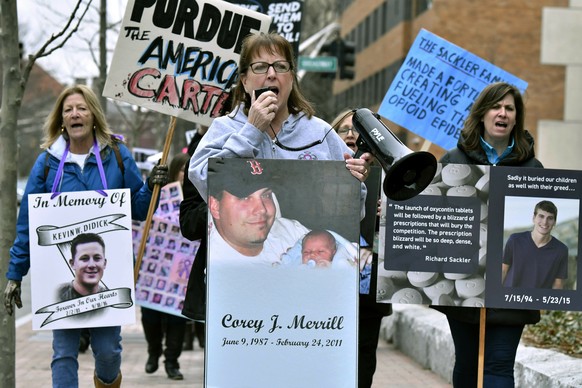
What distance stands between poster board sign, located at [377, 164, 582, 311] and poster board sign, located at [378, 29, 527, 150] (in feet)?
10.5

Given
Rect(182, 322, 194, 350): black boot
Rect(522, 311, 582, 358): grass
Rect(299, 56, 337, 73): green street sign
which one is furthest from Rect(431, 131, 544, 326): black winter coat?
Rect(299, 56, 337, 73): green street sign

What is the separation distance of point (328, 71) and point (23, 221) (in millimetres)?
15878

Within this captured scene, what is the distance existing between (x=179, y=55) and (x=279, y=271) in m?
3.13

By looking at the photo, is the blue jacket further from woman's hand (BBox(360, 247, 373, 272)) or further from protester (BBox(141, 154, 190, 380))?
protester (BBox(141, 154, 190, 380))

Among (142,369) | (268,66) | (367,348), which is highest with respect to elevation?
(268,66)

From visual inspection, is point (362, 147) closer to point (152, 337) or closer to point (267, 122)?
point (267, 122)

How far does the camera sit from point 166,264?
9.48 m

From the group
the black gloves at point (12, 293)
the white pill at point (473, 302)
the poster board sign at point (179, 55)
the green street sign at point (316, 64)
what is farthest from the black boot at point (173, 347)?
the green street sign at point (316, 64)

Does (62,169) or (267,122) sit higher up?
(267,122)

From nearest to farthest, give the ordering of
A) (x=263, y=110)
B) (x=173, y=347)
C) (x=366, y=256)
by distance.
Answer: (x=263, y=110) < (x=366, y=256) < (x=173, y=347)

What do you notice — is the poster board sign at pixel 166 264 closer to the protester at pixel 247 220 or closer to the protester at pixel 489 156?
the protester at pixel 489 156

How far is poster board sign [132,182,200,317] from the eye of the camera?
9266mm

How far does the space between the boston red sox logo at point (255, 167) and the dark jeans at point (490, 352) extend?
6.49ft

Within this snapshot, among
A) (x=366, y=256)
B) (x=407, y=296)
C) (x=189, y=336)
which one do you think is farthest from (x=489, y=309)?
(x=189, y=336)
